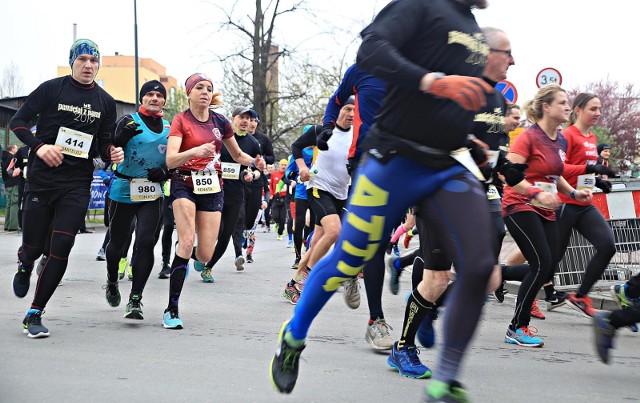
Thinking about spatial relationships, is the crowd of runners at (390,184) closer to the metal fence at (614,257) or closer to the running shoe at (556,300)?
the running shoe at (556,300)

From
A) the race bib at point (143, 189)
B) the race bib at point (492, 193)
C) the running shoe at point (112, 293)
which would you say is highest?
the race bib at point (492, 193)

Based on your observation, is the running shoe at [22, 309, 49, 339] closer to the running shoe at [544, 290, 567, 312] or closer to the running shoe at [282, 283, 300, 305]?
the running shoe at [282, 283, 300, 305]

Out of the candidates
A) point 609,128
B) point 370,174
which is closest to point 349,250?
point 370,174

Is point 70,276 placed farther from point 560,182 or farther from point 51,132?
point 560,182

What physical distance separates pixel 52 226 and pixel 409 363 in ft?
9.76

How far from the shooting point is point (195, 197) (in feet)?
22.6

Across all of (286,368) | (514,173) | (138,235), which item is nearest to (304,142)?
(138,235)

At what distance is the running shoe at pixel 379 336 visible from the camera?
5.62 metres

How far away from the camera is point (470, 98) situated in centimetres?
327

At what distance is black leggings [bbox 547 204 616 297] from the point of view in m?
7.08

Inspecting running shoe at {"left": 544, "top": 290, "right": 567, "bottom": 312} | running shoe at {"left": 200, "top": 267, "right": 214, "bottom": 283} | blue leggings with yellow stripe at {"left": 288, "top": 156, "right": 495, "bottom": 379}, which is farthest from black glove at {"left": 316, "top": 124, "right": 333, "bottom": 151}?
running shoe at {"left": 200, "top": 267, "right": 214, "bottom": 283}

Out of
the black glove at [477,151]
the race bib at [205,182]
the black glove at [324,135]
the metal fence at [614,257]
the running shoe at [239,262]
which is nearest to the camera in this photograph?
the black glove at [477,151]

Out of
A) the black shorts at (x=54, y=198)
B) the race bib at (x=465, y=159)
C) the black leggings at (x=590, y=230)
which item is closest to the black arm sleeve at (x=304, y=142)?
the black leggings at (x=590, y=230)

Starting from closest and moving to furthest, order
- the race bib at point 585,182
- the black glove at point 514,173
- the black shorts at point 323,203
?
the black glove at point 514,173 → the race bib at point 585,182 → the black shorts at point 323,203
